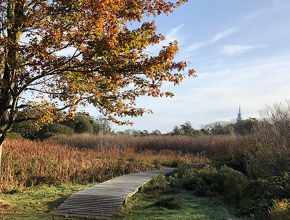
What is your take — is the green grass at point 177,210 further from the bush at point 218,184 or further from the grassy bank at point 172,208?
the bush at point 218,184

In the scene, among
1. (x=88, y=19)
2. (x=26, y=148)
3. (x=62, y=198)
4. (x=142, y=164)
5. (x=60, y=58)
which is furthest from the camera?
(x=142, y=164)

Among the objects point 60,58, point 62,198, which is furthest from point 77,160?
point 60,58

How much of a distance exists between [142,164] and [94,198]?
718cm

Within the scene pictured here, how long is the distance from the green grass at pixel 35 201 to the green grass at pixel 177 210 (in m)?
1.49

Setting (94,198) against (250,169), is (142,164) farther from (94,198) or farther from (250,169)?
(94,198)

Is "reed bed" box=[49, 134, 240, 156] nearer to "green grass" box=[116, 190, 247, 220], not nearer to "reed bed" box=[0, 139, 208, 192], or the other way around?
"reed bed" box=[0, 139, 208, 192]

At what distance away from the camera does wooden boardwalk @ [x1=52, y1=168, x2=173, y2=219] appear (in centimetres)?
749

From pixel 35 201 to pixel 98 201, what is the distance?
143cm

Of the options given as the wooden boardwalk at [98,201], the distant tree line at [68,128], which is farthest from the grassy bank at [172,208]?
the distant tree line at [68,128]

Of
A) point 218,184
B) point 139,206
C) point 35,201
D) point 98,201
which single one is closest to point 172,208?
point 139,206

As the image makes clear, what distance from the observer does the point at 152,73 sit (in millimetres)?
6402

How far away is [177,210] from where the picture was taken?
312 inches

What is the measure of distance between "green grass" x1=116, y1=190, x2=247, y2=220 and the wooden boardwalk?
0.62ft

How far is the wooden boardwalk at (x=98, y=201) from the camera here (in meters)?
7.49
